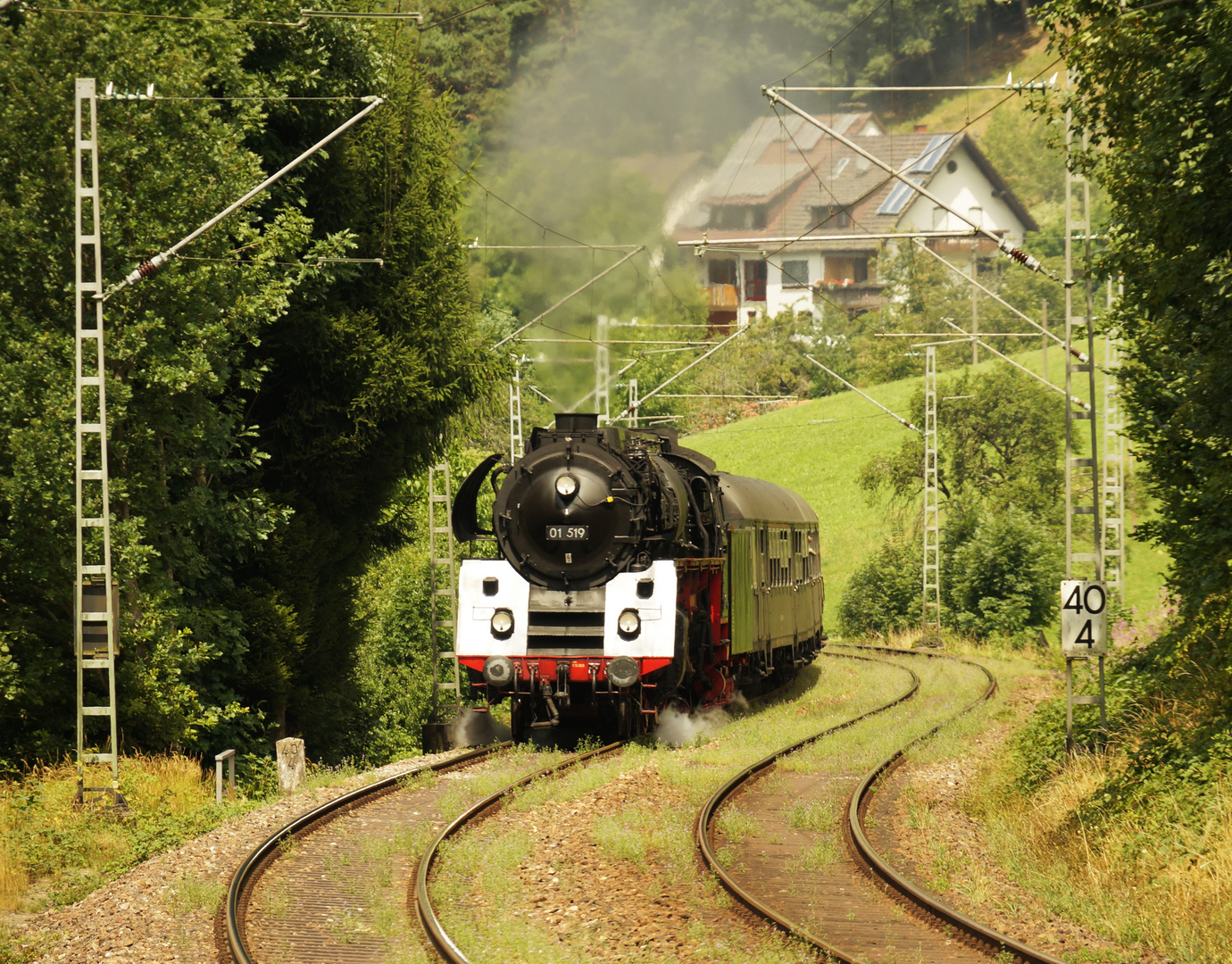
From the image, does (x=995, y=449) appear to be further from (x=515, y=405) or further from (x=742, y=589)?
(x=742, y=589)

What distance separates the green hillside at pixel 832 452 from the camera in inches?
2208

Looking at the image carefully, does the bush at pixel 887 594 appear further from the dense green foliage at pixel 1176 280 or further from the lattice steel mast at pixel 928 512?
the dense green foliage at pixel 1176 280

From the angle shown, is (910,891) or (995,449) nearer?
(910,891)

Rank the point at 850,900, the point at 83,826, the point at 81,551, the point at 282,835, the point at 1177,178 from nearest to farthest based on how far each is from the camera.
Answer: the point at 850,900
the point at 1177,178
the point at 282,835
the point at 83,826
the point at 81,551

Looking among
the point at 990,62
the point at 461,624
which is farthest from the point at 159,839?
the point at 990,62

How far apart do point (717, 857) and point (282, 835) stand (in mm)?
3872

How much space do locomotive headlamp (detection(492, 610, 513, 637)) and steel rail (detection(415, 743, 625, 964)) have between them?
178 cm

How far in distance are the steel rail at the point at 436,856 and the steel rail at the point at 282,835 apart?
3.92ft

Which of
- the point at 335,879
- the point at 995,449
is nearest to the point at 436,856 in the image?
the point at 335,879

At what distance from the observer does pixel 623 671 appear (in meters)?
16.3

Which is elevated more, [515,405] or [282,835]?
[515,405]

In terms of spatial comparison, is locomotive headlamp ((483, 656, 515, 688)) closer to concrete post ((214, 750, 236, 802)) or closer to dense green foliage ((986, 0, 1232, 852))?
concrete post ((214, 750, 236, 802))

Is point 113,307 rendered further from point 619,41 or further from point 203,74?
point 619,41

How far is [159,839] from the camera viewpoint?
12.9m
